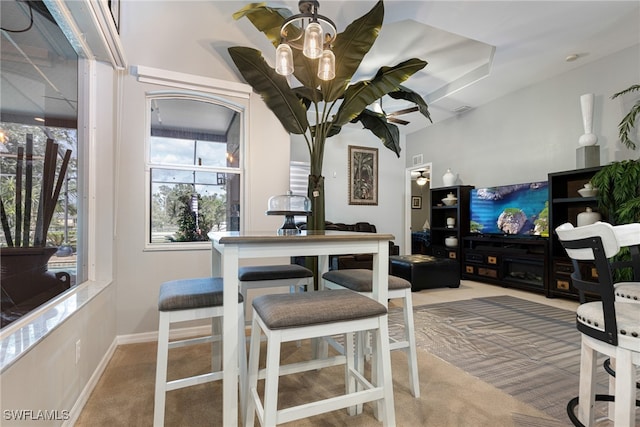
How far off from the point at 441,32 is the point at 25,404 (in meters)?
4.72

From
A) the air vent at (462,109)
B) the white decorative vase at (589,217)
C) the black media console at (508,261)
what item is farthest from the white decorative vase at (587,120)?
the air vent at (462,109)

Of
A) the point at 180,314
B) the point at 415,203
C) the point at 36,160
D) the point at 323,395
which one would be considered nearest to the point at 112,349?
the point at 180,314

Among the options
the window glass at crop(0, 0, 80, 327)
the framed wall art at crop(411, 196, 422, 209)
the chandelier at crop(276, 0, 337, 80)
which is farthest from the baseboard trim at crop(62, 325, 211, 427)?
the framed wall art at crop(411, 196, 422, 209)

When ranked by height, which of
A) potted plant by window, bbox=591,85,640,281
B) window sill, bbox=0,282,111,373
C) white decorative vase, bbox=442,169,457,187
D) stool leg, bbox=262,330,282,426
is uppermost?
white decorative vase, bbox=442,169,457,187

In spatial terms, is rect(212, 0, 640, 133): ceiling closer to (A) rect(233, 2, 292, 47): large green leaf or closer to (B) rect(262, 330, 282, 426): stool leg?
(A) rect(233, 2, 292, 47): large green leaf

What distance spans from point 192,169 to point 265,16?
1.43 m

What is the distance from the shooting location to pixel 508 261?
187 inches

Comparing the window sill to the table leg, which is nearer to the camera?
the window sill

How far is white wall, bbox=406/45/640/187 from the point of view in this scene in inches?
151

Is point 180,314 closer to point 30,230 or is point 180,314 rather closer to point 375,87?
point 30,230

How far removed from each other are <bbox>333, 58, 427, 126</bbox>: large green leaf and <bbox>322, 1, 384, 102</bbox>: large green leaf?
0.12m

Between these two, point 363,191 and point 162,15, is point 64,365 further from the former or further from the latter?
point 363,191

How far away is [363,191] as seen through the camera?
686cm

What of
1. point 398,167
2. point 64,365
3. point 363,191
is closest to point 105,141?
point 64,365
